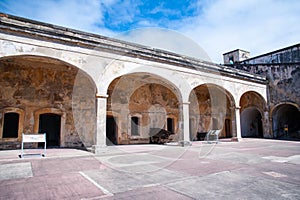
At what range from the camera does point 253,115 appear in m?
22.2

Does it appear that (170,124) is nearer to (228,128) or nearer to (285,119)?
(228,128)

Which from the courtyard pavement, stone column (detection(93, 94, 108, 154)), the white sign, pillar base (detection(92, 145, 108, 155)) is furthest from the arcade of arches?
the courtyard pavement

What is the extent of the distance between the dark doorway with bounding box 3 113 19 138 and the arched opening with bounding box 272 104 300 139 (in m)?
19.7

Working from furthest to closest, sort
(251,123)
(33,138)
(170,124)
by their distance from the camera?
(251,123) → (170,124) → (33,138)

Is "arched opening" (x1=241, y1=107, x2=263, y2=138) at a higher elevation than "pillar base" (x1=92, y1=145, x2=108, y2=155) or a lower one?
higher

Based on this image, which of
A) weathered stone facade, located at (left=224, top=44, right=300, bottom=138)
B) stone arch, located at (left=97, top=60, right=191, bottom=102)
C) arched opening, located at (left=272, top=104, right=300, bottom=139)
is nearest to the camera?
stone arch, located at (left=97, top=60, right=191, bottom=102)

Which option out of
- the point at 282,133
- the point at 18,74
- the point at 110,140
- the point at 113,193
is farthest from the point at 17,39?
the point at 282,133

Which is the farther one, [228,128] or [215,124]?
[228,128]

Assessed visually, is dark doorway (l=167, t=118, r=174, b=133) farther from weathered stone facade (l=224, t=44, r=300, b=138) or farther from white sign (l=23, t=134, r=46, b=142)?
white sign (l=23, t=134, r=46, b=142)

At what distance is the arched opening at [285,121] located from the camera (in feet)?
63.0

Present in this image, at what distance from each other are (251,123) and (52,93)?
19014 millimetres

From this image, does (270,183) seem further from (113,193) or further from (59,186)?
(59,186)

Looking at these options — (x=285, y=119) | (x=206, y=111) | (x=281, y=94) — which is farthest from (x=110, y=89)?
(x=285, y=119)

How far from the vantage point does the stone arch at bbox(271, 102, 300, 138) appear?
19.1 m
